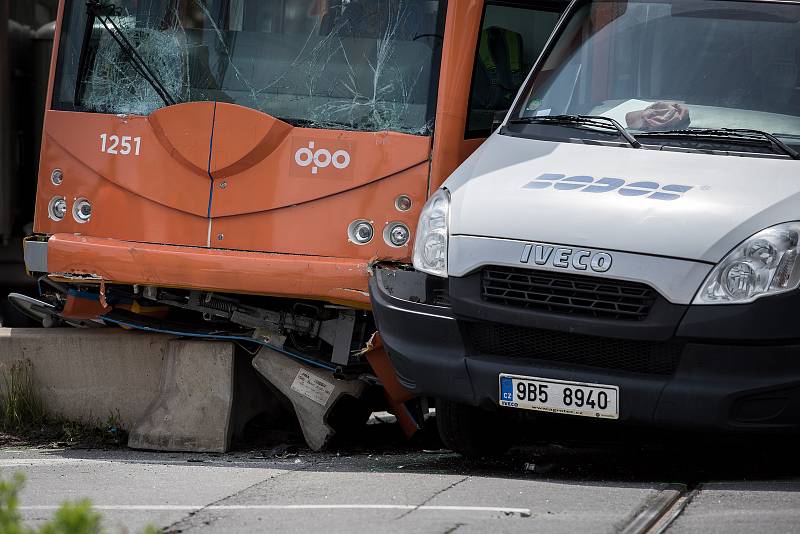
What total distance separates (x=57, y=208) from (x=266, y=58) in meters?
1.42

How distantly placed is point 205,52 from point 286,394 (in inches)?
76.4

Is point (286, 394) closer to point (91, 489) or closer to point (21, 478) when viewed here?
point (91, 489)

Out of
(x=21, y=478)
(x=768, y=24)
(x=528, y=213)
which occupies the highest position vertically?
(x=768, y=24)

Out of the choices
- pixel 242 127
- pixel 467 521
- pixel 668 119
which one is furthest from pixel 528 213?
pixel 242 127

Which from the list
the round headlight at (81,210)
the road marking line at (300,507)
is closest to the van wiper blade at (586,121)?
the road marking line at (300,507)

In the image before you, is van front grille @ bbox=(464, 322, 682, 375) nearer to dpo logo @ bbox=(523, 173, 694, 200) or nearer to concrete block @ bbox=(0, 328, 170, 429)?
dpo logo @ bbox=(523, 173, 694, 200)

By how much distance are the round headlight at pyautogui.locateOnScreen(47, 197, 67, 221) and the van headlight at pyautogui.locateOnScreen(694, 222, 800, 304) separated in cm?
373

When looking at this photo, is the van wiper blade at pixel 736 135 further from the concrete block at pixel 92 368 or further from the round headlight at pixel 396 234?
the concrete block at pixel 92 368

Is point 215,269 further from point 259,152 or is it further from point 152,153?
point 152,153

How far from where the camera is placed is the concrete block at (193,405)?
7.72 metres

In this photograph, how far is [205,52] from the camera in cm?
797

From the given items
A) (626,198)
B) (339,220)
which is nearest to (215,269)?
(339,220)

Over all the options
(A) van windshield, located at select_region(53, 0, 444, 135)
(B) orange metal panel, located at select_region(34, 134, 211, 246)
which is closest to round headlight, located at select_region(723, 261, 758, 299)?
(A) van windshield, located at select_region(53, 0, 444, 135)

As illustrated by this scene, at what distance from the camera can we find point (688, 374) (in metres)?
5.90
